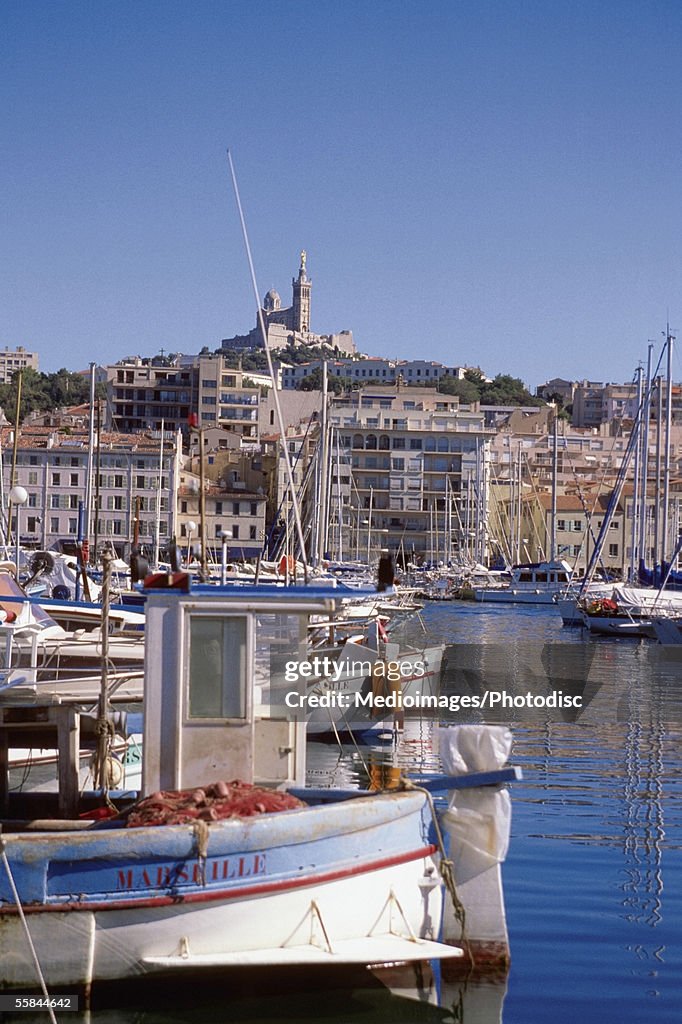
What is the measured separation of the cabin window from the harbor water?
1.54 meters

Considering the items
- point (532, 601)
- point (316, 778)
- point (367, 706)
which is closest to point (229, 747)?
point (316, 778)

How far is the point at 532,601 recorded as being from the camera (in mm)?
83562

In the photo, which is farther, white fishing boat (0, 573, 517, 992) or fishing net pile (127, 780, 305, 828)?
fishing net pile (127, 780, 305, 828)

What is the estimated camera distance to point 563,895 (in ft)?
43.1

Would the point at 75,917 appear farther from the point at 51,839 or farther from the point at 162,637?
the point at 162,637

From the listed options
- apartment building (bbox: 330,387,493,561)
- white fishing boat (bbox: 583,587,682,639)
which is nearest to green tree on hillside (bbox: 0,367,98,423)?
apartment building (bbox: 330,387,493,561)

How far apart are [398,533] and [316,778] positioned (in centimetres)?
9480

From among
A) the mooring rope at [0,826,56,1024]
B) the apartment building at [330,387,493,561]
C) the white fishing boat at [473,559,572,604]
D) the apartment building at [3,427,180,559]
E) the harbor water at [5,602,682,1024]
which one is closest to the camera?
the mooring rope at [0,826,56,1024]

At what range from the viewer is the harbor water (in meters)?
10.1

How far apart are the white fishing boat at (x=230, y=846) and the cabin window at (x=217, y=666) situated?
1 centimetres

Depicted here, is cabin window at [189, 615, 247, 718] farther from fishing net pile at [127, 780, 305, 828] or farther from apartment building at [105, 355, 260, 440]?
apartment building at [105, 355, 260, 440]

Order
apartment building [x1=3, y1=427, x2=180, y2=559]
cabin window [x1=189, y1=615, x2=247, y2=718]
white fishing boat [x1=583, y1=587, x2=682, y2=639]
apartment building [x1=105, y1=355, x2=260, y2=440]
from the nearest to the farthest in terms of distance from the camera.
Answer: cabin window [x1=189, y1=615, x2=247, y2=718], white fishing boat [x1=583, y1=587, x2=682, y2=639], apartment building [x1=3, y1=427, x2=180, y2=559], apartment building [x1=105, y1=355, x2=260, y2=440]

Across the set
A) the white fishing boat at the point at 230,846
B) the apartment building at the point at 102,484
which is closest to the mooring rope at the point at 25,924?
the white fishing boat at the point at 230,846

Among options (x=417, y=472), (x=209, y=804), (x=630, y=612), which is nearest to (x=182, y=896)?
(x=209, y=804)
